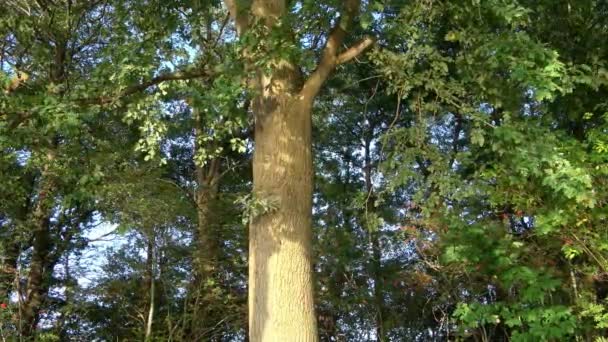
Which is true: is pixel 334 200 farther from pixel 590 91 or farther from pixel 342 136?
pixel 590 91

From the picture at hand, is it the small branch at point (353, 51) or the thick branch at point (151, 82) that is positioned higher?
the small branch at point (353, 51)

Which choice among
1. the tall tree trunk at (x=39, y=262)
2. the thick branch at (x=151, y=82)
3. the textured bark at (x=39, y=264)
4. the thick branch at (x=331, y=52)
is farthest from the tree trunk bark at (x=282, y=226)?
the textured bark at (x=39, y=264)

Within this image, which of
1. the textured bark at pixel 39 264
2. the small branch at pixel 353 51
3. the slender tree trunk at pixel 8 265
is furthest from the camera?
the textured bark at pixel 39 264

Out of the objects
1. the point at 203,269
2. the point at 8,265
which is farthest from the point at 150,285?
the point at 8,265

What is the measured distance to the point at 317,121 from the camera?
14.5 meters

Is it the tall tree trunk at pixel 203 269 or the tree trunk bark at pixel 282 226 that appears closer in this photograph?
the tree trunk bark at pixel 282 226

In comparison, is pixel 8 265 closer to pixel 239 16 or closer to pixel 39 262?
pixel 39 262

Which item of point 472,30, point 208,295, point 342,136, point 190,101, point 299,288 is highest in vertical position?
point 342,136

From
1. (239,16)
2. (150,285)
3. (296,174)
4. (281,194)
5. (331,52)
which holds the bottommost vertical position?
(281,194)

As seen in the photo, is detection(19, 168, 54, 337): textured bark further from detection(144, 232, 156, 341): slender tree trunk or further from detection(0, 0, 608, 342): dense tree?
detection(144, 232, 156, 341): slender tree trunk

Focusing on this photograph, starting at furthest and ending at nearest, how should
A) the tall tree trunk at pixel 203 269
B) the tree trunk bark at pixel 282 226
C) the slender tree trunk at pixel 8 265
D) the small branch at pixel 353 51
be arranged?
the tall tree trunk at pixel 203 269
the slender tree trunk at pixel 8 265
the small branch at pixel 353 51
the tree trunk bark at pixel 282 226

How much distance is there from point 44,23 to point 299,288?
192 inches

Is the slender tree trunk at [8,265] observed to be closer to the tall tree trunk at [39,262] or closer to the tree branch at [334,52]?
the tall tree trunk at [39,262]

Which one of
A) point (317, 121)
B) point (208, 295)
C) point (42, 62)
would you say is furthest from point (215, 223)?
point (317, 121)
